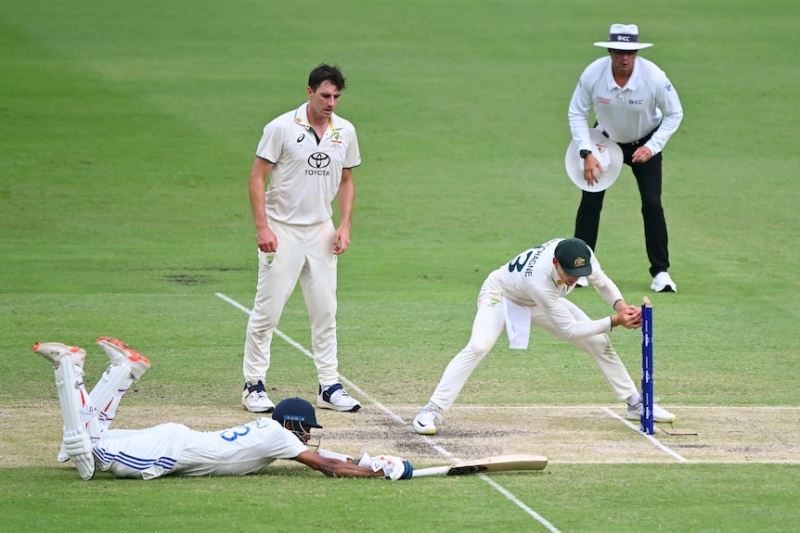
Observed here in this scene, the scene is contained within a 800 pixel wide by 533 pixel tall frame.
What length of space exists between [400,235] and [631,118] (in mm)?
4639

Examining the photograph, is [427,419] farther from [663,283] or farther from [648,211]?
[648,211]

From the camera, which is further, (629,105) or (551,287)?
(629,105)

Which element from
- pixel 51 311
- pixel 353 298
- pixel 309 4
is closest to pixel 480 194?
pixel 353 298

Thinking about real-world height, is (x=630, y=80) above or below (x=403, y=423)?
above

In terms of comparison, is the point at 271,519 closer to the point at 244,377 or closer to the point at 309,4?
the point at 244,377

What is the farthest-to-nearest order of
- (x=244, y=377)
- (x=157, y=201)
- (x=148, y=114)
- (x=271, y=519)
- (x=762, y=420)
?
1. (x=148, y=114)
2. (x=157, y=201)
3. (x=244, y=377)
4. (x=762, y=420)
5. (x=271, y=519)

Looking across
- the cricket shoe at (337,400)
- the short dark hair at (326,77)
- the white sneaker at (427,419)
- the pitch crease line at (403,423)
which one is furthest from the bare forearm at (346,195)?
the white sneaker at (427,419)

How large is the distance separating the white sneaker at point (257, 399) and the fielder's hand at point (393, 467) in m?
1.79

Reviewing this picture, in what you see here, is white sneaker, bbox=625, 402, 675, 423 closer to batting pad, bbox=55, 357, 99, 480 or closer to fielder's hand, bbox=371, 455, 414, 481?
fielder's hand, bbox=371, 455, 414, 481

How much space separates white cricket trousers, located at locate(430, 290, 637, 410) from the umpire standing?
4455 millimetres

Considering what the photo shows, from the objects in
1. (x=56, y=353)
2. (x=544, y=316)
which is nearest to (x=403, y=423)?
(x=544, y=316)

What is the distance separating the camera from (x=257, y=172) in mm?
9938

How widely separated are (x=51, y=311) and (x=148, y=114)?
10618mm

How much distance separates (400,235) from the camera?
17.9 meters
